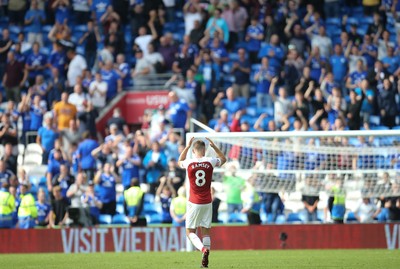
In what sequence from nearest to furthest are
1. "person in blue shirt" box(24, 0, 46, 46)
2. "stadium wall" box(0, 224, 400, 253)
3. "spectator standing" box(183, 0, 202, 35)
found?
"stadium wall" box(0, 224, 400, 253) < "spectator standing" box(183, 0, 202, 35) < "person in blue shirt" box(24, 0, 46, 46)

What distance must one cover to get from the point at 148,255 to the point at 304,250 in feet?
10.8

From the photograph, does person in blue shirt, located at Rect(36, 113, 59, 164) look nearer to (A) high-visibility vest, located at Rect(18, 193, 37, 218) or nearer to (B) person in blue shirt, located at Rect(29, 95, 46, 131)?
(B) person in blue shirt, located at Rect(29, 95, 46, 131)

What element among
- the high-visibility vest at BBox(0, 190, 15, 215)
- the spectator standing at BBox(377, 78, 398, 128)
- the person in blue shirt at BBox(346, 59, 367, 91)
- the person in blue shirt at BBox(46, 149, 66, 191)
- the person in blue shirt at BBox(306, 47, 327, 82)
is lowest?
the high-visibility vest at BBox(0, 190, 15, 215)

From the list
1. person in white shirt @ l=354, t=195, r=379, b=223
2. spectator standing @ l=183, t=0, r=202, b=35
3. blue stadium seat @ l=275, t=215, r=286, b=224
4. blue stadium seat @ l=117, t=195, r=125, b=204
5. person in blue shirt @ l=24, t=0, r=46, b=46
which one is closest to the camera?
person in white shirt @ l=354, t=195, r=379, b=223

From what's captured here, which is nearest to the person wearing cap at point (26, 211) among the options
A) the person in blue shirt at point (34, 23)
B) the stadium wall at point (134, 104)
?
the stadium wall at point (134, 104)

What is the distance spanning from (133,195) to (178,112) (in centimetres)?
353

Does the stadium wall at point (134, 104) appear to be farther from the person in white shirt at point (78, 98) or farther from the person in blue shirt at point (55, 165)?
the person in blue shirt at point (55, 165)

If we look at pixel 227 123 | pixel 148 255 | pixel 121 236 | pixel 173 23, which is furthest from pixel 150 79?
pixel 148 255

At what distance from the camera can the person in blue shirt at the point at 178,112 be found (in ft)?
86.8

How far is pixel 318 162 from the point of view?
2312 centimetres

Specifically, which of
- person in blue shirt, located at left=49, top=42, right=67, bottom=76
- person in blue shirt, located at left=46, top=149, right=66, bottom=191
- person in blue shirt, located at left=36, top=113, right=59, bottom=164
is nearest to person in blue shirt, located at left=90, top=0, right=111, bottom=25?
person in blue shirt, located at left=49, top=42, right=67, bottom=76

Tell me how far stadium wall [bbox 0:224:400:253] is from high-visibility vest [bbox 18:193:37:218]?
893 millimetres

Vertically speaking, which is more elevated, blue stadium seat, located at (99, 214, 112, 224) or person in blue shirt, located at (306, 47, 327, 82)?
person in blue shirt, located at (306, 47, 327, 82)

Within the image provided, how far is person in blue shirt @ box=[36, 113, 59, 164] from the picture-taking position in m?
26.4
